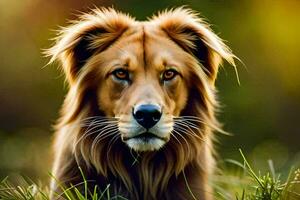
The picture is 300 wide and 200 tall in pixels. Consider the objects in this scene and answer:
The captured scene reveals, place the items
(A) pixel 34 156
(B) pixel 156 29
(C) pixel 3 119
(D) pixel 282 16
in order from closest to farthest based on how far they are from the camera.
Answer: (B) pixel 156 29, (A) pixel 34 156, (C) pixel 3 119, (D) pixel 282 16

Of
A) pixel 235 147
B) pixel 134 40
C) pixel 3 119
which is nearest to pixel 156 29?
pixel 134 40

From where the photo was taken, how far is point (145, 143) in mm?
8094

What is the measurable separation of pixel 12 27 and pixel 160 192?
13.1 m

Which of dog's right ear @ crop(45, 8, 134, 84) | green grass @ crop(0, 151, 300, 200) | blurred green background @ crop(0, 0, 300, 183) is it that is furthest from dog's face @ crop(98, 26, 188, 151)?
blurred green background @ crop(0, 0, 300, 183)

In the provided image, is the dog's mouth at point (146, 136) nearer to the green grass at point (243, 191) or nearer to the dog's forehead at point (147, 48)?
the green grass at point (243, 191)

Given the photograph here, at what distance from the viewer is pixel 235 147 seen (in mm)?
18594

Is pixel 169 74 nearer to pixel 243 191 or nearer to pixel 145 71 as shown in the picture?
pixel 145 71

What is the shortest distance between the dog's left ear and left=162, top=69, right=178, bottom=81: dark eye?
0.30 meters

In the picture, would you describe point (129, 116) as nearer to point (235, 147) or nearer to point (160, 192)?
point (160, 192)

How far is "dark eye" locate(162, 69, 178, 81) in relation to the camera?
8.42 metres

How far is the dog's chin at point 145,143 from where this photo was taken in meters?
8.09

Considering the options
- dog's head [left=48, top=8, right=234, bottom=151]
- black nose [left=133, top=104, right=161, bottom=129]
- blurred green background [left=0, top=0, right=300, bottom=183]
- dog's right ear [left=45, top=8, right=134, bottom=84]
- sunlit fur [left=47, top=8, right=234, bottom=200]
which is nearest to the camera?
black nose [left=133, top=104, right=161, bottom=129]

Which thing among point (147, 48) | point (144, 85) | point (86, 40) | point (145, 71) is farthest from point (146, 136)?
point (86, 40)

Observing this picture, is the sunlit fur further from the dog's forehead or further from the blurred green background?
the blurred green background
